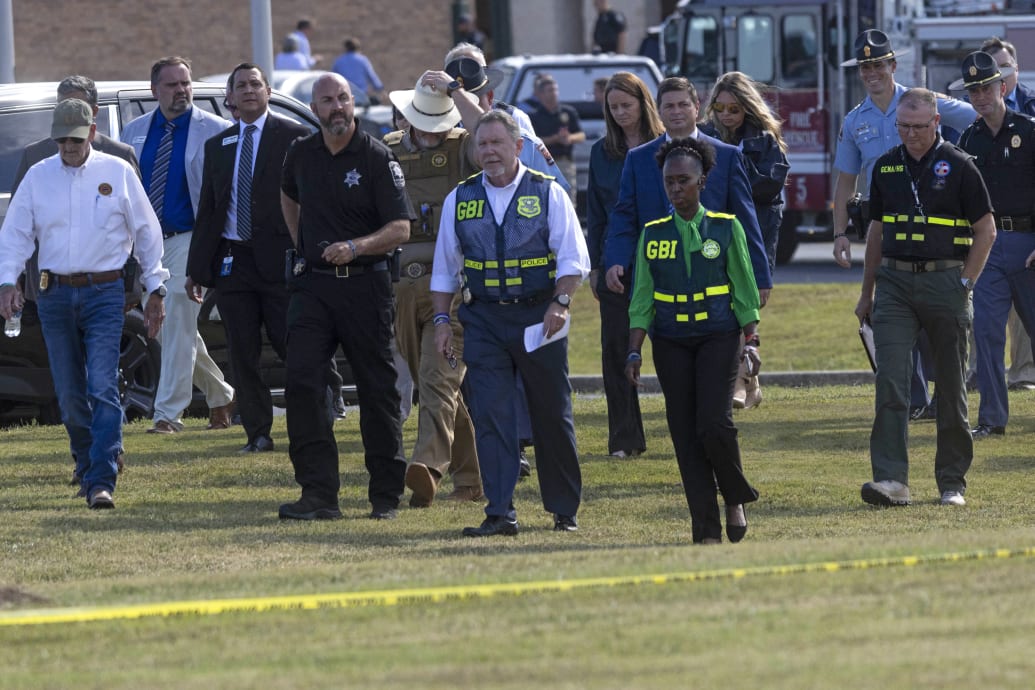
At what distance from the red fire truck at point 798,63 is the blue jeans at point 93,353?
44.3 feet

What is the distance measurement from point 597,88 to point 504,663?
16.2 metres

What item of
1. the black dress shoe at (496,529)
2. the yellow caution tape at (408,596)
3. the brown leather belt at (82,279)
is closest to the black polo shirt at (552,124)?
the brown leather belt at (82,279)

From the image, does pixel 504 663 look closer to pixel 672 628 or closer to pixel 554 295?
pixel 672 628

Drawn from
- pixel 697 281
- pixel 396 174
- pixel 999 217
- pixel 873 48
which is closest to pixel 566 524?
pixel 697 281

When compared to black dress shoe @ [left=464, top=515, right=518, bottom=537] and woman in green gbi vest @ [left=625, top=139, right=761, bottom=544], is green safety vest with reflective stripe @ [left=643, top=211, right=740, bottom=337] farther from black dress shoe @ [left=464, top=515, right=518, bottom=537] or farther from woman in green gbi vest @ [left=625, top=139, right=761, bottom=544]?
black dress shoe @ [left=464, top=515, right=518, bottom=537]

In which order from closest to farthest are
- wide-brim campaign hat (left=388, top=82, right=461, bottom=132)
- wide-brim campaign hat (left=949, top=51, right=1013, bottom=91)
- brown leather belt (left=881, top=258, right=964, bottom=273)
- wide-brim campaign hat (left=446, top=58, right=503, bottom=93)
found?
brown leather belt (left=881, top=258, right=964, bottom=273)
wide-brim campaign hat (left=388, top=82, right=461, bottom=132)
wide-brim campaign hat (left=446, top=58, right=503, bottom=93)
wide-brim campaign hat (left=949, top=51, right=1013, bottom=91)

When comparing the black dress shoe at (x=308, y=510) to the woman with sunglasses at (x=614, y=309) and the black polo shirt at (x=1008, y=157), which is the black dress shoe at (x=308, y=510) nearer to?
the woman with sunglasses at (x=614, y=309)

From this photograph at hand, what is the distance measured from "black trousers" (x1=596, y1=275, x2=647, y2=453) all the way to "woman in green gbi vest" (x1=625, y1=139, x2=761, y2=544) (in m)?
2.72

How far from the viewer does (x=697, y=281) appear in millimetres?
8344

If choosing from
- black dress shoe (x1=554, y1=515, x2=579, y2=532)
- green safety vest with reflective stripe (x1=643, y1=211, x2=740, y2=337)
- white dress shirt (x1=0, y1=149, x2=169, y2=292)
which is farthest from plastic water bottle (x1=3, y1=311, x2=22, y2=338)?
green safety vest with reflective stripe (x1=643, y1=211, x2=740, y2=337)

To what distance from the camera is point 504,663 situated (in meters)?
5.78

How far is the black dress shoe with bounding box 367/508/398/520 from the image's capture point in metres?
9.34

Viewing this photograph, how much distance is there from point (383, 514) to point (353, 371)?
0.63m

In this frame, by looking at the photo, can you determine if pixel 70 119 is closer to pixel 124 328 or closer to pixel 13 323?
pixel 13 323
